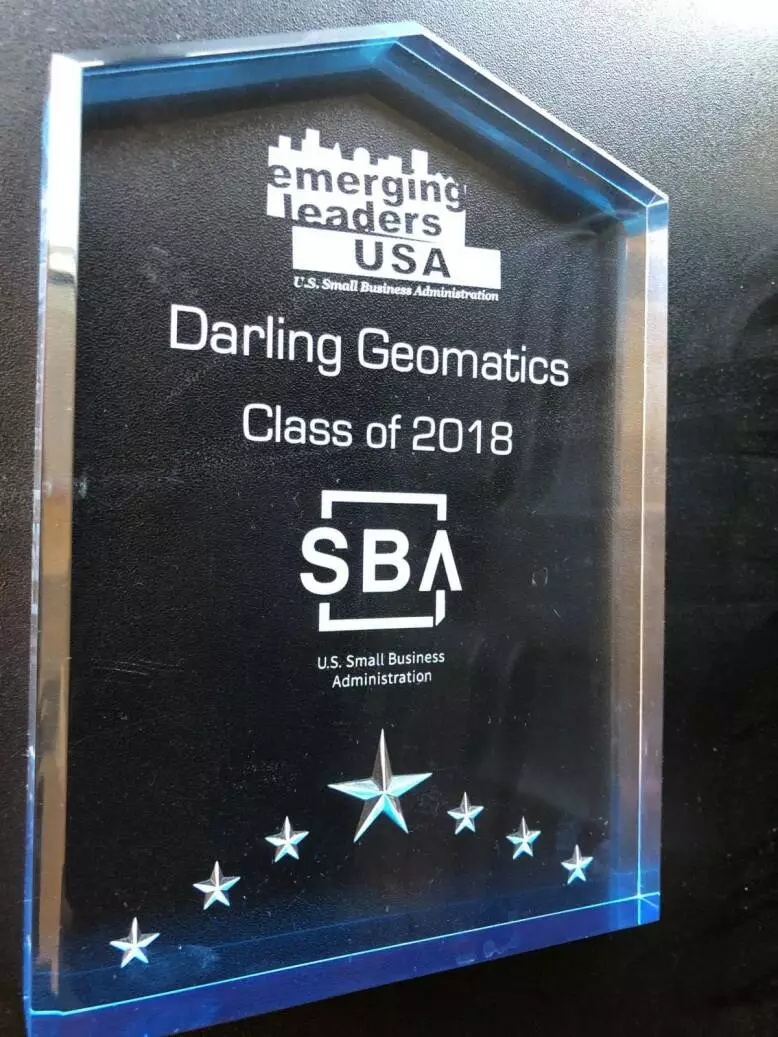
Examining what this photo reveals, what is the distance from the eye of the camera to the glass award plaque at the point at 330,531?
0.90 meters

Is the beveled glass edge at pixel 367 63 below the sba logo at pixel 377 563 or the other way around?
the other way around

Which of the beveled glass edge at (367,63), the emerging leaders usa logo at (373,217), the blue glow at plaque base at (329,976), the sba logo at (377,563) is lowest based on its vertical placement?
the blue glow at plaque base at (329,976)

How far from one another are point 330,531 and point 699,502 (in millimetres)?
525

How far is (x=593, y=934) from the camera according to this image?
3.59 feet

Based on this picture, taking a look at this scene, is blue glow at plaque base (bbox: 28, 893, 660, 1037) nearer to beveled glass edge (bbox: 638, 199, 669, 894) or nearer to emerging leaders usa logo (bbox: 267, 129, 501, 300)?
beveled glass edge (bbox: 638, 199, 669, 894)

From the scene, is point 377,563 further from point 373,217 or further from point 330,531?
point 373,217

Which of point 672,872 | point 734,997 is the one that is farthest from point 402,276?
point 734,997

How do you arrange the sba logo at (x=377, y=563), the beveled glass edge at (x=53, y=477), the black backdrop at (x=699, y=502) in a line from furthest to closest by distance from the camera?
the black backdrop at (x=699, y=502) < the sba logo at (x=377, y=563) < the beveled glass edge at (x=53, y=477)

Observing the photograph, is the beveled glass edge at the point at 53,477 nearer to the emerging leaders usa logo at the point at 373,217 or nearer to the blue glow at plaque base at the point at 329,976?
the blue glow at plaque base at the point at 329,976

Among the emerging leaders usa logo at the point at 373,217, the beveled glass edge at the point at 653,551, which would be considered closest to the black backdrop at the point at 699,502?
the beveled glass edge at the point at 653,551

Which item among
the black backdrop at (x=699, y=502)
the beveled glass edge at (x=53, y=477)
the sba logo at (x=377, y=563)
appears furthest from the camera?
the black backdrop at (x=699, y=502)

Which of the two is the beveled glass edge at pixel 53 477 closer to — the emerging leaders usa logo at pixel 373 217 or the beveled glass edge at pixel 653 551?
the emerging leaders usa logo at pixel 373 217

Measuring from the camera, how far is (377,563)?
3.29ft

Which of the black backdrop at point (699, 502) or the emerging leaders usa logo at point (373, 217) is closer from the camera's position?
the emerging leaders usa logo at point (373, 217)
